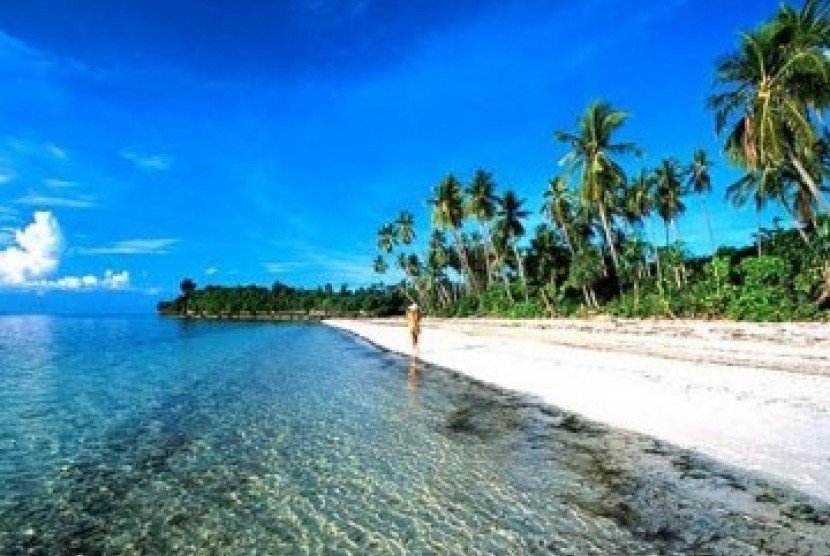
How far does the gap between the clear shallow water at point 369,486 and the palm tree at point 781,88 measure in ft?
62.2

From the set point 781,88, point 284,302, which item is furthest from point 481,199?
point 284,302

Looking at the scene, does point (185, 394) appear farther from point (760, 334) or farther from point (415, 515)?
point (760, 334)

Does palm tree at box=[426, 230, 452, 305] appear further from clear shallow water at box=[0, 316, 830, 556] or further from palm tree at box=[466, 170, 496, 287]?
clear shallow water at box=[0, 316, 830, 556]

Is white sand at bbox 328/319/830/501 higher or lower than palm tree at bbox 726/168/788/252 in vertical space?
lower

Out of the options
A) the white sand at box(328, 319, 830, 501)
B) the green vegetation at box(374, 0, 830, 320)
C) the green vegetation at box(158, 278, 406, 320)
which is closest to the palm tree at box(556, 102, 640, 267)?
the green vegetation at box(374, 0, 830, 320)

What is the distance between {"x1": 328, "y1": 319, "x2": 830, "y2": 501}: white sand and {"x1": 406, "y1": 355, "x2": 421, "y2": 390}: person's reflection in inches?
29.3

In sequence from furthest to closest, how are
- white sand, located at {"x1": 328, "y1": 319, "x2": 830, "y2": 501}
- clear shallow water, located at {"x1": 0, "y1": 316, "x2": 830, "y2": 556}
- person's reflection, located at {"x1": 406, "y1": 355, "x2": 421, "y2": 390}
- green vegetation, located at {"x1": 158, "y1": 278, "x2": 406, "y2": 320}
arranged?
green vegetation, located at {"x1": 158, "y1": 278, "x2": 406, "y2": 320} < person's reflection, located at {"x1": 406, "y1": 355, "x2": 421, "y2": 390} < white sand, located at {"x1": 328, "y1": 319, "x2": 830, "y2": 501} < clear shallow water, located at {"x1": 0, "y1": 316, "x2": 830, "y2": 556}

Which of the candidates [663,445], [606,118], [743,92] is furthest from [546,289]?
[663,445]

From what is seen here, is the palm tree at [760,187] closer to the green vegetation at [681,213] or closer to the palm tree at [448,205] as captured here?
the green vegetation at [681,213]

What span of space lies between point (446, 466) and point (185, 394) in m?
11.7

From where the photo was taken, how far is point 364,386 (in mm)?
19625

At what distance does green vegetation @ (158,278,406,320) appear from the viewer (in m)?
136

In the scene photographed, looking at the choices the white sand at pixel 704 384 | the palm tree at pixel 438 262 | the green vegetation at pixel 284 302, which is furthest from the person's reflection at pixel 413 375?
the green vegetation at pixel 284 302

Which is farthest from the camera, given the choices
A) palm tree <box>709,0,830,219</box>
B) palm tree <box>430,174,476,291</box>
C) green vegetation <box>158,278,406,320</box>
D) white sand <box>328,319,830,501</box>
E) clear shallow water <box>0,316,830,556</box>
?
green vegetation <box>158,278,406,320</box>
